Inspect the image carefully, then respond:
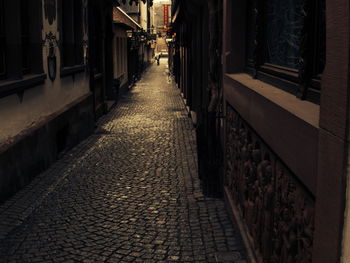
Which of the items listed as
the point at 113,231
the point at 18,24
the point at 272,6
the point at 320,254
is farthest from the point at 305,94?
the point at 18,24

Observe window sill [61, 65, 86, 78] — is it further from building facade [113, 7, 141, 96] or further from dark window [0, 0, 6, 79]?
building facade [113, 7, 141, 96]

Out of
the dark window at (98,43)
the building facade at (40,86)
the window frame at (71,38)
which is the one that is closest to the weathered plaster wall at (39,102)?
the building facade at (40,86)

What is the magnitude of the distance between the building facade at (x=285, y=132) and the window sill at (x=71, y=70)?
179 inches

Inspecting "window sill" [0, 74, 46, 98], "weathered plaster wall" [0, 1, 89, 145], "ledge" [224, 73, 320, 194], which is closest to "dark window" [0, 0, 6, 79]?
"window sill" [0, 74, 46, 98]

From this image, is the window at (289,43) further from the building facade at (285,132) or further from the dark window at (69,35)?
the dark window at (69,35)

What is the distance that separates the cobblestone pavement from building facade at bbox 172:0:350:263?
45 centimetres

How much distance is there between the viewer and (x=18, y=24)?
25.9 ft

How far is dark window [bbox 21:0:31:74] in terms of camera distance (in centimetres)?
882

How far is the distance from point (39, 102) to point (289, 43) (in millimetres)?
5847

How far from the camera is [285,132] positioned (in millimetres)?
3256

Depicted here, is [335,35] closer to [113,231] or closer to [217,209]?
[113,231]

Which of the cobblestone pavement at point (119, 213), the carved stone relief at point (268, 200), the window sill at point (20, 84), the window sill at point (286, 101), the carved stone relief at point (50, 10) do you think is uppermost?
the carved stone relief at point (50, 10)

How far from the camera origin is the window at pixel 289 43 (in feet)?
10.8

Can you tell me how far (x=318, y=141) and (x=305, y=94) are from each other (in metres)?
0.96
